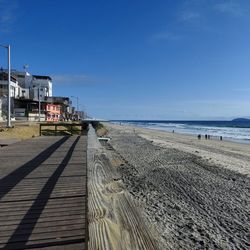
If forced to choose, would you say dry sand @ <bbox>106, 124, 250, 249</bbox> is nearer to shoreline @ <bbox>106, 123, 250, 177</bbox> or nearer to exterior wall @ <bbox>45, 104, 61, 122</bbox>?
shoreline @ <bbox>106, 123, 250, 177</bbox>

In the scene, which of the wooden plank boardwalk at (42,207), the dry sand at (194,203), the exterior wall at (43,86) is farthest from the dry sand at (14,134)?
the exterior wall at (43,86)

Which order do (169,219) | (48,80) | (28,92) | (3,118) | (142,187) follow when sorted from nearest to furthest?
(169,219) → (142,187) → (3,118) → (28,92) → (48,80)

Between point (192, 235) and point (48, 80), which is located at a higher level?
point (48, 80)

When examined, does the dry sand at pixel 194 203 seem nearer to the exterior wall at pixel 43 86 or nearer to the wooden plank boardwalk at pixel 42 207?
the wooden plank boardwalk at pixel 42 207

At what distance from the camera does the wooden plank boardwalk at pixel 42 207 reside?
3258 millimetres

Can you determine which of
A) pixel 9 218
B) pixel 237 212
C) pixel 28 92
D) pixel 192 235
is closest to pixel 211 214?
pixel 237 212

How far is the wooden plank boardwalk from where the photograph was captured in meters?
3.26

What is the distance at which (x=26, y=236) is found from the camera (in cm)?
335

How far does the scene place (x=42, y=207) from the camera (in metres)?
4.38

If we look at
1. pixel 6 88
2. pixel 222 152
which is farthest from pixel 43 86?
pixel 222 152

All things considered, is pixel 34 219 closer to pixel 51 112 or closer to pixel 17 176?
pixel 17 176

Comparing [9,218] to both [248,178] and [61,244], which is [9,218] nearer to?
[61,244]

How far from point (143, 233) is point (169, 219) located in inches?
241

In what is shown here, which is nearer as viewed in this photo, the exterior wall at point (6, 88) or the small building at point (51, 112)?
the exterior wall at point (6, 88)
